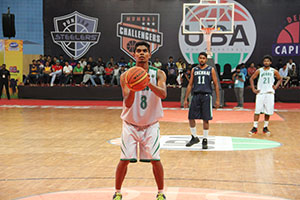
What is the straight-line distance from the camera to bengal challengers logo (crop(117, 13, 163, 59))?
2333cm

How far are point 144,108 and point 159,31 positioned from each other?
1948 centimetres

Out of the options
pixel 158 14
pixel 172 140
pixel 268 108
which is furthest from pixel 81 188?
pixel 158 14

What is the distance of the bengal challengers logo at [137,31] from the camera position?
23.3 meters

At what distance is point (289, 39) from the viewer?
22.0m

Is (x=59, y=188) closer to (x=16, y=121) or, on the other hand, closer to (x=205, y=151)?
(x=205, y=151)

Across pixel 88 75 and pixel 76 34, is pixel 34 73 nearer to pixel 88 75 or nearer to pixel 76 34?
pixel 88 75

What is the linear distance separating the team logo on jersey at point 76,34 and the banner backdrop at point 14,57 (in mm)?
2711

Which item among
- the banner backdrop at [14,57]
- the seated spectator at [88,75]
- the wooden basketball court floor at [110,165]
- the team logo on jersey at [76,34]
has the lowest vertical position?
the wooden basketball court floor at [110,165]

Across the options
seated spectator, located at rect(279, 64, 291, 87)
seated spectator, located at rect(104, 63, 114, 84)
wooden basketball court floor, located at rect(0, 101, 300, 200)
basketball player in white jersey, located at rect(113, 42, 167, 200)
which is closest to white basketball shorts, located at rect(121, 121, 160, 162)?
basketball player in white jersey, located at rect(113, 42, 167, 200)

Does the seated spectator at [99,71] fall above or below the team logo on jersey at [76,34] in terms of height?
below

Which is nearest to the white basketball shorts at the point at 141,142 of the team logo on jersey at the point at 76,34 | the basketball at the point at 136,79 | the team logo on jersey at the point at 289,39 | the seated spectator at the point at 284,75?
the basketball at the point at 136,79

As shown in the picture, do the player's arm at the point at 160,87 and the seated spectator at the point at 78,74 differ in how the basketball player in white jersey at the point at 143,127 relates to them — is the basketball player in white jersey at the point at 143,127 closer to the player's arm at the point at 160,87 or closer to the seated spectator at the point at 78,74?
the player's arm at the point at 160,87

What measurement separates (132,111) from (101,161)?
2.44 m

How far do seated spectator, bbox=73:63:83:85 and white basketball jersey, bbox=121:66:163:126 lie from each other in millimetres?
16927
